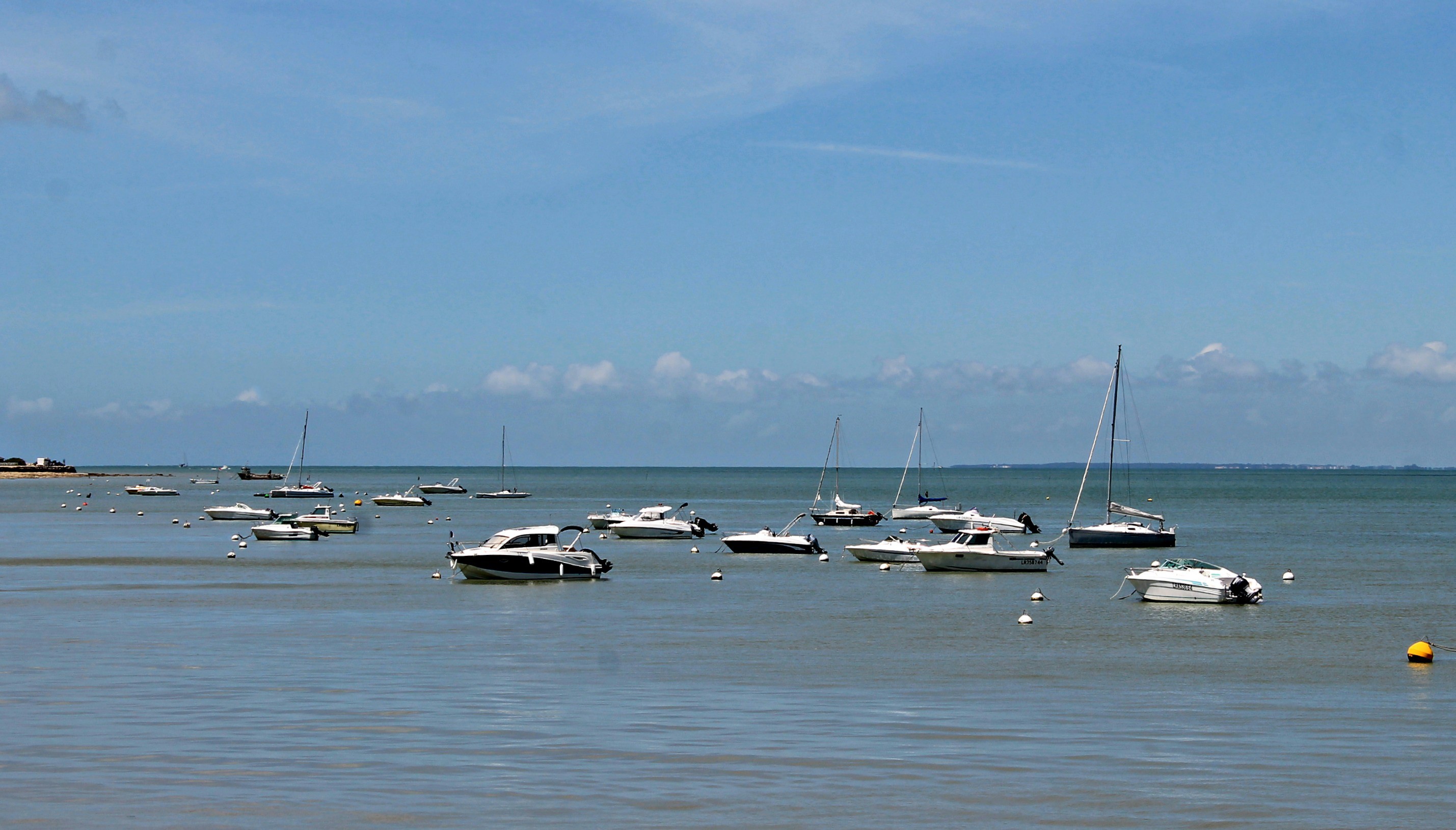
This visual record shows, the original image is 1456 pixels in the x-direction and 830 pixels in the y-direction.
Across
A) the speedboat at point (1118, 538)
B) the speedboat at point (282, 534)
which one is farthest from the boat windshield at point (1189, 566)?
the speedboat at point (282, 534)

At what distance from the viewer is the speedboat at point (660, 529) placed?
10962cm

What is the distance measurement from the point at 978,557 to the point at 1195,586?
63.4 feet

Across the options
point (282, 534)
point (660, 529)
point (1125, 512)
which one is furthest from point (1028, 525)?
point (282, 534)

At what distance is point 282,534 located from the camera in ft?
321

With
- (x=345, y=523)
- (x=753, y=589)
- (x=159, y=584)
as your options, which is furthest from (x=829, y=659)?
(x=345, y=523)

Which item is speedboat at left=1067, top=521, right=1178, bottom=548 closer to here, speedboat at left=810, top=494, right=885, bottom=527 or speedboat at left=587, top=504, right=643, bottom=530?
speedboat at left=587, top=504, right=643, bottom=530

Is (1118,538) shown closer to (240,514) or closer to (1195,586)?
(1195,586)

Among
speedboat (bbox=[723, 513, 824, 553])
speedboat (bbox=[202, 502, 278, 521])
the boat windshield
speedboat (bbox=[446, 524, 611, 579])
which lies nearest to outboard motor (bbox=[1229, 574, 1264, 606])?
the boat windshield

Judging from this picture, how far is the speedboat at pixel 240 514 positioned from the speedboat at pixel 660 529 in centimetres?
3562

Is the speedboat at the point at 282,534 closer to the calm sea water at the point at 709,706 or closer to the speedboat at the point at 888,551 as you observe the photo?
the calm sea water at the point at 709,706

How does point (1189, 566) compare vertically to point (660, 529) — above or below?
above

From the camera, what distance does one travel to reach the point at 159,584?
60.9 metres

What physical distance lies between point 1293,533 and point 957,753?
338 ft

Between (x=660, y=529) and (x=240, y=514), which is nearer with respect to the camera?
(x=660, y=529)
